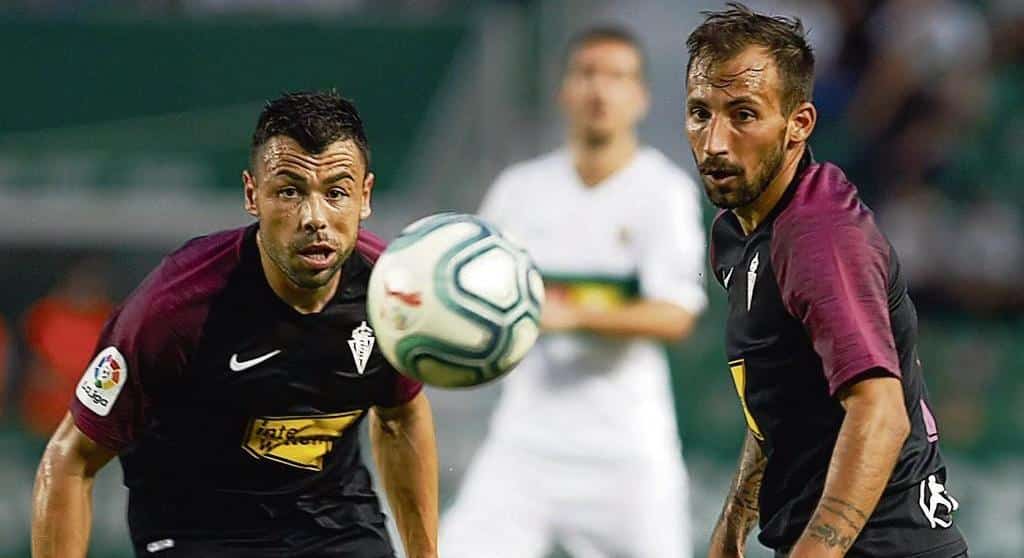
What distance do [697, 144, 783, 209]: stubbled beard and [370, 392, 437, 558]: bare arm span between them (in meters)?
1.33

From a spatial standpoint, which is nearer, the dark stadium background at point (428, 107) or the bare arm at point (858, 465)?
the bare arm at point (858, 465)

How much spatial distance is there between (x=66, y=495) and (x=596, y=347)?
3239mm

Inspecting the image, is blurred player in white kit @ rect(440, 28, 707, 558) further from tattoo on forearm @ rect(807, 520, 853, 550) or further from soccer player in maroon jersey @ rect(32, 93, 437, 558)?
tattoo on forearm @ rect(807, 520, 853, 550)

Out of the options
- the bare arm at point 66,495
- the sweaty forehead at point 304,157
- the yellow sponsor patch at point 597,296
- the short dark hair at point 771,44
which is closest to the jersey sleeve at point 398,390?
the sweaty forehead at point 304,157

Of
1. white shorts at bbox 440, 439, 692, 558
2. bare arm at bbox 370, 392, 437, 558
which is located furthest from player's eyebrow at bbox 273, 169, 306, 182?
white shorts at bbox 440, 439, 692, 558

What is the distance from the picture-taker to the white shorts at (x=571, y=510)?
738cm

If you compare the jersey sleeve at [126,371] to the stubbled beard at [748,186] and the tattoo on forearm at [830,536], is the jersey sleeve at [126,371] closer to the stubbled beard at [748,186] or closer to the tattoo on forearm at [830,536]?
the stubbled beard at [748,186]

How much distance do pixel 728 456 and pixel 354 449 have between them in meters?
5.09

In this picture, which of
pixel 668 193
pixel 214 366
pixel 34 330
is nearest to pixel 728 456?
pixel 668 193

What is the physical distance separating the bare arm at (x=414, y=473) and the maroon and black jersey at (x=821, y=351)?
1.15m

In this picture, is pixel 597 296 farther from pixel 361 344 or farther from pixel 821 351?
pixel 821 351

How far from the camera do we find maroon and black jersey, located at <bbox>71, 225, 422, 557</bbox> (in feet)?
15.9

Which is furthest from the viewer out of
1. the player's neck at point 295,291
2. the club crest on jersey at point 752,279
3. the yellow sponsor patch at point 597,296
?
the yellow sponsor patch at point 597,296

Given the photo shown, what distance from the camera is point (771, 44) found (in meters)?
4.24
